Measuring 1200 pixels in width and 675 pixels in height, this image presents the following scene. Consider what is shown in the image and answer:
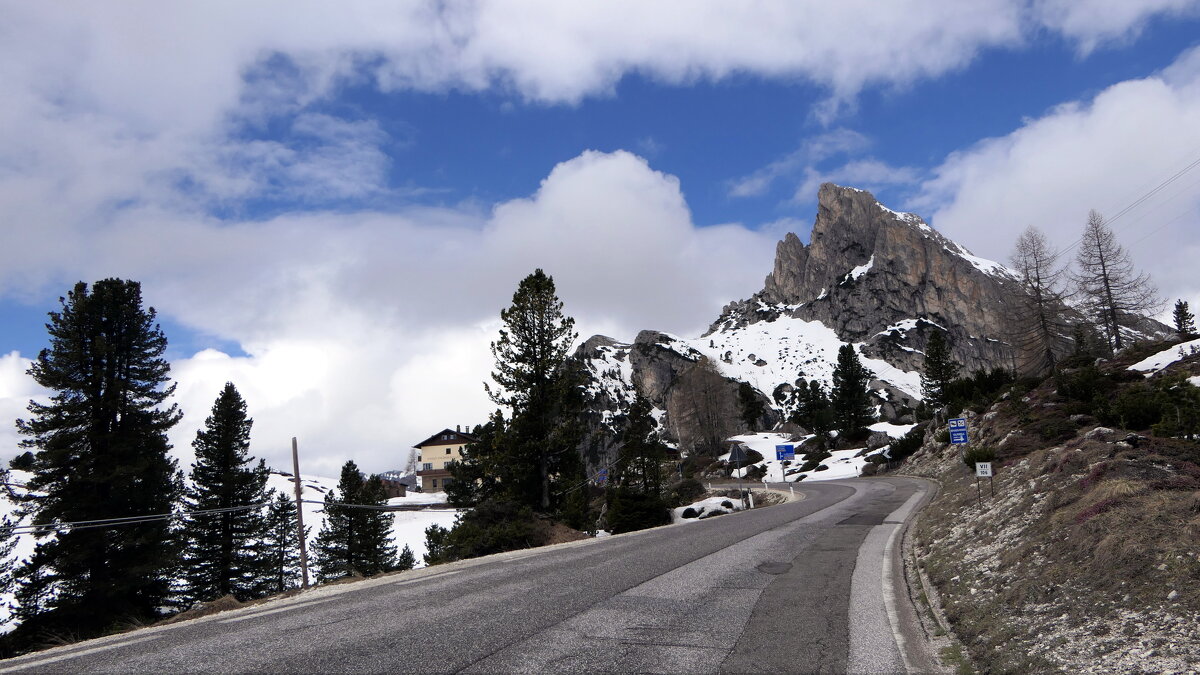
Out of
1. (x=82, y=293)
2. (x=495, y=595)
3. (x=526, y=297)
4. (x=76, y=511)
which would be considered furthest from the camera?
(x=526, y=297)

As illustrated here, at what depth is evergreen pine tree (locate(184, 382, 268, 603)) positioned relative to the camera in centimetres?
3656

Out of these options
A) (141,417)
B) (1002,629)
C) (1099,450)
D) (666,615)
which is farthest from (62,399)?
(1099,450)

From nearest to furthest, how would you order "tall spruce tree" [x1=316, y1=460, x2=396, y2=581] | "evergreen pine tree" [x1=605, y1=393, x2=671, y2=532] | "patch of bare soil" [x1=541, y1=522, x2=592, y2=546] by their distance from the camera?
"patch of bare soil" [x1=541, y1=522, x2=592, y2=546], "evergreen pine tree" [x1=605, y1=393, x2=671, y2=532], "tall spruce tree" [x1=316, y1=460, x2=396, y2=581]

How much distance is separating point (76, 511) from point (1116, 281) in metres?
63.7

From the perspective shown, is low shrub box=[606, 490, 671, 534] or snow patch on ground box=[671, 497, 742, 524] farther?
snow patch on ground box=[671, 497, 742, 524]

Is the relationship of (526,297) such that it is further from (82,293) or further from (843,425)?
(843,425)

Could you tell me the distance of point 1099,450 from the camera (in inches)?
545

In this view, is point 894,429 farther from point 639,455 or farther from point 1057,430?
point 1057,430

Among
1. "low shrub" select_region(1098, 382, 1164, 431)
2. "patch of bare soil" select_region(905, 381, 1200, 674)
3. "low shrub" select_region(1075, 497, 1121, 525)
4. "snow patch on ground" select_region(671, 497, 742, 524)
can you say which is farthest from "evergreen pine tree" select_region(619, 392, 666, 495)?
"low shrub" select_region(1075, 497, 1121, 525)

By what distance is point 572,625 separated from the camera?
8.24 meters

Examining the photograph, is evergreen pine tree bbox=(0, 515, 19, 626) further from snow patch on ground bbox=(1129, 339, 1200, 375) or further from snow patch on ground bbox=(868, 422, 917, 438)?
snow patch on ground bbox=(868, 422, 917, 438)

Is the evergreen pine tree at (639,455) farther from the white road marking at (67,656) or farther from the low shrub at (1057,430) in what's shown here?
the white road marking at (67,656)

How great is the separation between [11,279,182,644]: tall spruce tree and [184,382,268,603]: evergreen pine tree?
7.80m

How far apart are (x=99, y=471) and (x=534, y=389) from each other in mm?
18242
